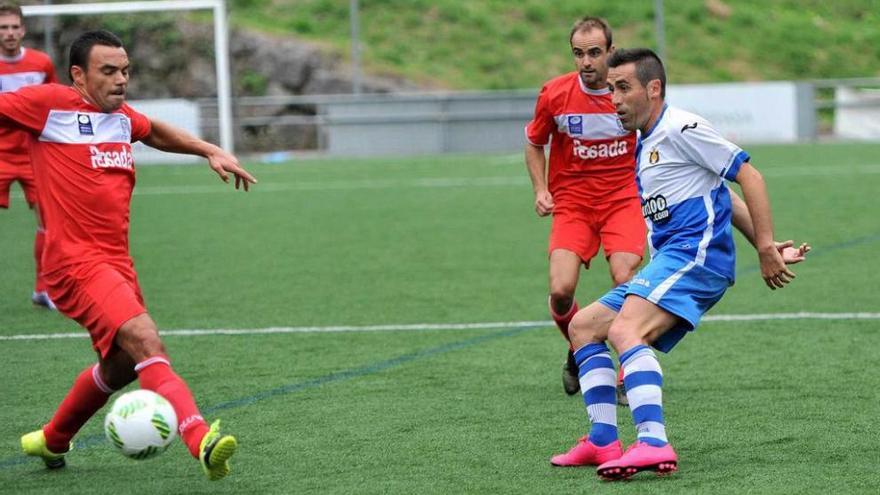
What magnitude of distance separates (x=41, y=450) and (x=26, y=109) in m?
1.37

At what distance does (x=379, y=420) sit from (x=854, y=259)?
6.28m

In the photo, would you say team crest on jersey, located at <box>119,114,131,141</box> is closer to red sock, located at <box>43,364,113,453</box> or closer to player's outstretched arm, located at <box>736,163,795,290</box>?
red sock, located at <box>43,364,113,453</box>

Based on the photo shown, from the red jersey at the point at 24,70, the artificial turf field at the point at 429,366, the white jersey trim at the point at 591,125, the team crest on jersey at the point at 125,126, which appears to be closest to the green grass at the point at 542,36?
the artificial turf field at the point at 429,366

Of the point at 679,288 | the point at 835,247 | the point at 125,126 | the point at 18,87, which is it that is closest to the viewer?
the point at 679,288

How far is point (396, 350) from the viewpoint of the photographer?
7.86 meters

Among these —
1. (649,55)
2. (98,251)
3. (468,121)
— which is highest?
(649,55)

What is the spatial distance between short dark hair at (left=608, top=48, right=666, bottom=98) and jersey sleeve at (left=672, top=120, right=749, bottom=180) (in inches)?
8.0

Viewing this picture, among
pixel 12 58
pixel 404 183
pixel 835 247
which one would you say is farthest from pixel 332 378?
pixel 404 183

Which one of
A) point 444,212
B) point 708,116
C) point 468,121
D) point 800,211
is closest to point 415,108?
point 468,121

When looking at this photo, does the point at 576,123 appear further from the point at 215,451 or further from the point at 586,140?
the point at 215,451

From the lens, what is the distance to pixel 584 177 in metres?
7.00

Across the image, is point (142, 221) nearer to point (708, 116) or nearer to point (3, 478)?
point (3, 478)

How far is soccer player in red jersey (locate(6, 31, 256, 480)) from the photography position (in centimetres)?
511

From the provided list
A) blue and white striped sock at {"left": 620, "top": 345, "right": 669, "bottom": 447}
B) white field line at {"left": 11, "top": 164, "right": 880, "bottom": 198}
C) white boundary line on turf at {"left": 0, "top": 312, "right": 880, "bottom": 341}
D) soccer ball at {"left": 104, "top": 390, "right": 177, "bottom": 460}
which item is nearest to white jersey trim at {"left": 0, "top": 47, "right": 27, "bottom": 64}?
white boundary line on turf at {"left": 0, "top": 312, "right": 880, "bottom": 341}
